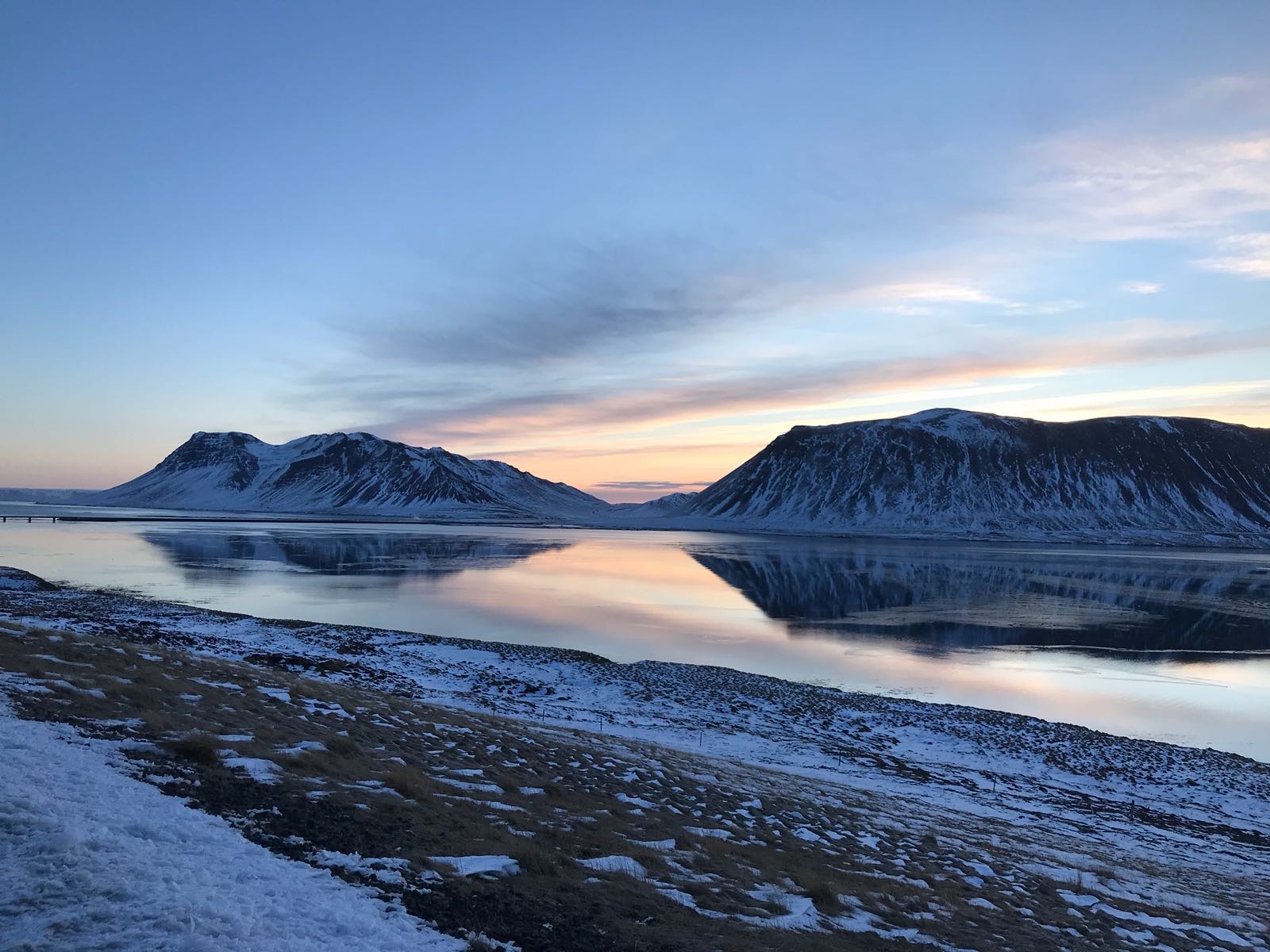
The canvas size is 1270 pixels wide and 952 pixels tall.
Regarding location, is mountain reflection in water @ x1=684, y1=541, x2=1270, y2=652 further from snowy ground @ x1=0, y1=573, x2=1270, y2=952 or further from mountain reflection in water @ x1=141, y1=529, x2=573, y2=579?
mountain reflection in water @ x1=141, y1=529, x2=573, y2=579

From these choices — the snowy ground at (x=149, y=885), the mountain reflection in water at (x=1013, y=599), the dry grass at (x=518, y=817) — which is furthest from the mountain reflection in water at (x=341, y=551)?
the snowy ground at (x=149, y=885)

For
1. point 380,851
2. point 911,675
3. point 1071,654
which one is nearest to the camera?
point 380,851

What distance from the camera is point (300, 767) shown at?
10.8 m

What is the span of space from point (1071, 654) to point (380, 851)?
4389cm

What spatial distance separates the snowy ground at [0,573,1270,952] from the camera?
8977 millimetres

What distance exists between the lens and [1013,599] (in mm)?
66438

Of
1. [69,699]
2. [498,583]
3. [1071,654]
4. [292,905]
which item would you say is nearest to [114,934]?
[292,905]

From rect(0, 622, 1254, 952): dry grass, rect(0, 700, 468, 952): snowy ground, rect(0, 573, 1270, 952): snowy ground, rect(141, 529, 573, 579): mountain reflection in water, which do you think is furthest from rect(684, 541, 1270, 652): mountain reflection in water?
rect(0, 700, 468, 952): snowy ground

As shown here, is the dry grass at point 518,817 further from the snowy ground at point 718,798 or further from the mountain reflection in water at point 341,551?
the mountain reflection in water at point 341,551

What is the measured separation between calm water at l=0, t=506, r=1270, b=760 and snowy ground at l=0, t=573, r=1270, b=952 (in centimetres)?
770

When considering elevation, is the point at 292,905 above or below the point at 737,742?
above

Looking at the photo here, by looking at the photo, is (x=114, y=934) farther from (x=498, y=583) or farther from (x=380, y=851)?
(x=498, y=583)

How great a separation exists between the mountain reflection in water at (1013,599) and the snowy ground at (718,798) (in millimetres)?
22594

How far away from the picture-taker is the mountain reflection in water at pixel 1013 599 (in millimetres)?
47469
